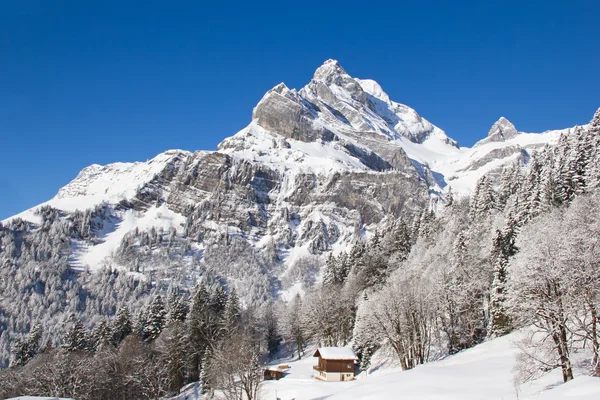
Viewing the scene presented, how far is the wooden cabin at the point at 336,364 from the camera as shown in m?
54.9

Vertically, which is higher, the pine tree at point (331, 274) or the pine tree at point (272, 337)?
the pine tree at point (331, 274)

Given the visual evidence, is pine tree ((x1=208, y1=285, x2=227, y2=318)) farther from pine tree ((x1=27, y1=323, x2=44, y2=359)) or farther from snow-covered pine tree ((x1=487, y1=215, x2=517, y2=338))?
snow-covered pine tree ((x1=487, y1=215, x2=517, y2=338))

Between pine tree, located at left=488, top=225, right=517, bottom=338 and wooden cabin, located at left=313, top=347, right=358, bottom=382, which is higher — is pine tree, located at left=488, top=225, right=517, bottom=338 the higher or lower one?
the higher one

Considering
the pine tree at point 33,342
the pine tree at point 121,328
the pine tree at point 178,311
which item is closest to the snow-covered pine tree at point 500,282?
the pine tree at point 178,311

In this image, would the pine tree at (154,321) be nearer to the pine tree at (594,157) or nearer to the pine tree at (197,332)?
the pine tree at (197,332)

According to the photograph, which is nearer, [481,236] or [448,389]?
[448,389]

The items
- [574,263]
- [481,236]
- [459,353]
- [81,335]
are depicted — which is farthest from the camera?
[81,335]

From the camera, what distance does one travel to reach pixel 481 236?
194ft

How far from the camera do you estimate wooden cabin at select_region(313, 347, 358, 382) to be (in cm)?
5494

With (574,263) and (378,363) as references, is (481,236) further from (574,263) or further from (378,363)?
(574,263)

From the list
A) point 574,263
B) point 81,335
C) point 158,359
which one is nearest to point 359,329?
point 158,359

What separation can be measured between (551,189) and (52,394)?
2298 inches

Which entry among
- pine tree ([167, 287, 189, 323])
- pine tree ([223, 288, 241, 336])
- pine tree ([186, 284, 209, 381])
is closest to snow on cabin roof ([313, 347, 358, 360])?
pine tree ([223, 288, 241, 336])

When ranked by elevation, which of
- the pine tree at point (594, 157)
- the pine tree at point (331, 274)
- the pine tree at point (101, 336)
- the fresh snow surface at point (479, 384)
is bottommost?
the fresh snow surface at point (479, 384)
